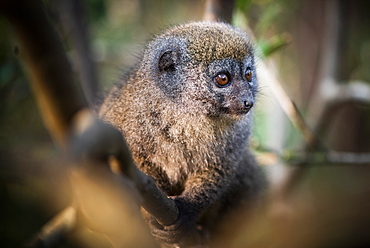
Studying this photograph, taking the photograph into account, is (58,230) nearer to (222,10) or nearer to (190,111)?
(190,111)

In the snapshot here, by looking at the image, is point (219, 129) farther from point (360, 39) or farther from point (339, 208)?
point (360, 39)

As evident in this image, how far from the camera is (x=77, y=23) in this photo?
19.0 ft

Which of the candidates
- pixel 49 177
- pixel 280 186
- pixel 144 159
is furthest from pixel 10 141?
pixel 280 186

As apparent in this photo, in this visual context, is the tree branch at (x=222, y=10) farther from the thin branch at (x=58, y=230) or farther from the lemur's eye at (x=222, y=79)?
the thin branch at (x=58, y=230)

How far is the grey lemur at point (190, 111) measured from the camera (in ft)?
10.6

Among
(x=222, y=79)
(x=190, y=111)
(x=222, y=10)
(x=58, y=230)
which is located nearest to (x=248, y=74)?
(x=222, y=79)

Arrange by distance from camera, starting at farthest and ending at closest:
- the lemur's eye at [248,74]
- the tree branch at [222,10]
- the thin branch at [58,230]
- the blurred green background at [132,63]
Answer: the tree branch at [222,10]
the blurred green background at [132,63]
the thin branch at [58,230]
the lemur's eye at [248,74]

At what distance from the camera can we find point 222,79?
322cm

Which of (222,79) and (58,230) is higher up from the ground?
(222,79)

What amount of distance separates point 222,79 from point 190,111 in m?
0.34

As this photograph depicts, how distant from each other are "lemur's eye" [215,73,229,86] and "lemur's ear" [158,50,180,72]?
34 cm

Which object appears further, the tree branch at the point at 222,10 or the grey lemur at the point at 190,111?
the tree branch at the point at 222,10

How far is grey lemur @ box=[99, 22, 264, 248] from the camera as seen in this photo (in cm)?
322

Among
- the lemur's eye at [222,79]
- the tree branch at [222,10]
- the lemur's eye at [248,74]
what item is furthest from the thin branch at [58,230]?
the tree branch at [222,10]
